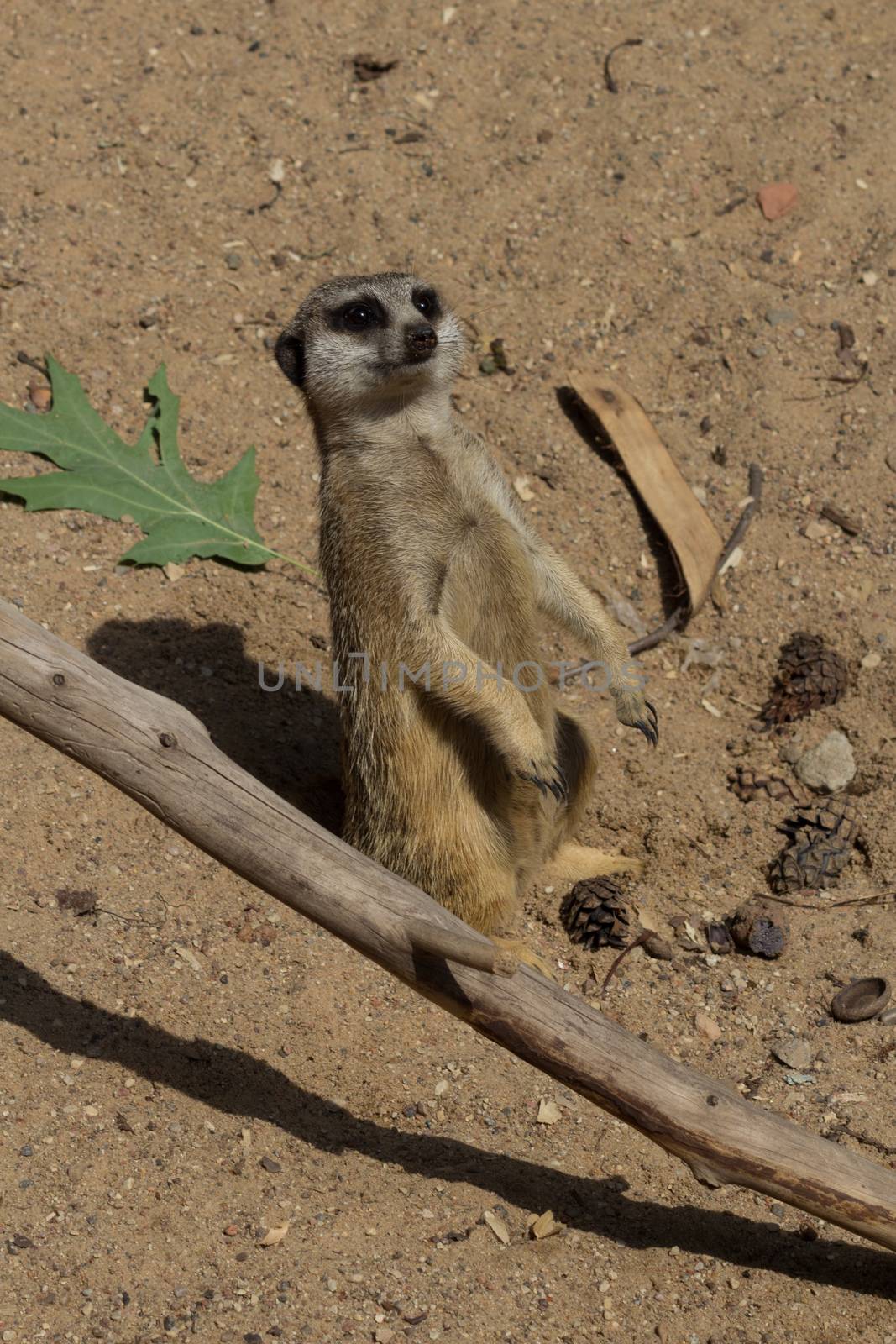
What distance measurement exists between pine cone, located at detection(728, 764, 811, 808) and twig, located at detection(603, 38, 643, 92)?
3156 mm

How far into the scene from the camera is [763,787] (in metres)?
4.06

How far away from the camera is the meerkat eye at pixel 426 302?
3.35 m

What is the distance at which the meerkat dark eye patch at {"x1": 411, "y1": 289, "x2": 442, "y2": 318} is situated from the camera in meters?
3.35

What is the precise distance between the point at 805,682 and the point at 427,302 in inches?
70.8

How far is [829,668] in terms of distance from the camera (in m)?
4.19

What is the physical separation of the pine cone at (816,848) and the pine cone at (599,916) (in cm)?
49

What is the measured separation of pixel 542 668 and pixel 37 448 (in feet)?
6.45

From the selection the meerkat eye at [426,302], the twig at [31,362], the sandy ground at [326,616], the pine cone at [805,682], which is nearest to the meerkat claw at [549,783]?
the sandy ground at [326,616]

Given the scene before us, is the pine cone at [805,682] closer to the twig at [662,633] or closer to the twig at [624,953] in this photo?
the twig at [662,633]

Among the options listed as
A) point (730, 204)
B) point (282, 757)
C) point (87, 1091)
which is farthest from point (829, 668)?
point (87, 1091)

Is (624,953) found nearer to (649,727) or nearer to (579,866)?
(579,866)

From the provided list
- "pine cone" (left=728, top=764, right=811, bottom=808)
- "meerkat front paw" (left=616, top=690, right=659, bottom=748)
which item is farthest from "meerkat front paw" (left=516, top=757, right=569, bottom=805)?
"pine cone" (left=728, top=764, right=811, bottom=808)

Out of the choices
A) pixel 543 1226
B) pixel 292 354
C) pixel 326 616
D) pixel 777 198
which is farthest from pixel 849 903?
pixel 777 198

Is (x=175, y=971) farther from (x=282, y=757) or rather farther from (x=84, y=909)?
(x=282, y=757)
